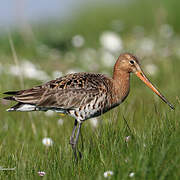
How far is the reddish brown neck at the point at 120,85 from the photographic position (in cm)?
613

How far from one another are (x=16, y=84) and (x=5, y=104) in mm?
1287

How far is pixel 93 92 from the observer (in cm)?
590

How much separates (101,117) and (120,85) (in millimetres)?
820

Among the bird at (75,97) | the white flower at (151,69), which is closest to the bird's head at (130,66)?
the bird at (75,97)

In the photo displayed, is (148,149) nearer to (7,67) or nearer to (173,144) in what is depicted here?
(173,144)

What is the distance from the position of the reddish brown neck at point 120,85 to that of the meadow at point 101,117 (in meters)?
0.18

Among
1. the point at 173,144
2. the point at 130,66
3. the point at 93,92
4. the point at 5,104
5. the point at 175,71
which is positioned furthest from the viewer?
the point at 175,71

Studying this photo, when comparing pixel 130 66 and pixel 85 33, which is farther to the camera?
pixel 85 33

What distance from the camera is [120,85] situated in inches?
246

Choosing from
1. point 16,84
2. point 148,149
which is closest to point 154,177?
point 148,149

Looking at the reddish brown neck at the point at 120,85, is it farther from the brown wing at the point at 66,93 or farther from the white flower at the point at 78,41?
the white flower at the point at 78,41

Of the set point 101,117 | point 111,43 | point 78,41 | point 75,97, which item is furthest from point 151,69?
point 75,97

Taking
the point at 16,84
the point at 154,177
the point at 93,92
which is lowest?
the point at 154,177

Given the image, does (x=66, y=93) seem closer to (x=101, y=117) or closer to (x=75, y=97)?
(x=75, y=97)
